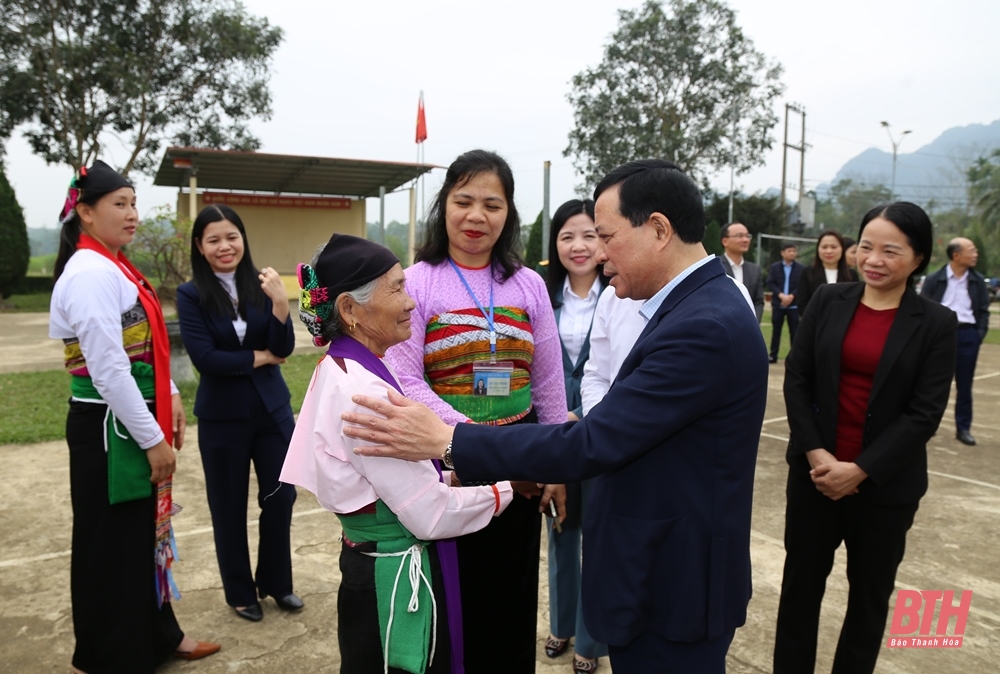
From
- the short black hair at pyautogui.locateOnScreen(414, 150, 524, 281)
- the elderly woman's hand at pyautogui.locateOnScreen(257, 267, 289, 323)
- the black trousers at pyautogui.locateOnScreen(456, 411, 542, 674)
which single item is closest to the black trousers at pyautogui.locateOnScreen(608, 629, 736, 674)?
the black trousers at pyautogui.locateOnScreen(456, 411, 542, 674)

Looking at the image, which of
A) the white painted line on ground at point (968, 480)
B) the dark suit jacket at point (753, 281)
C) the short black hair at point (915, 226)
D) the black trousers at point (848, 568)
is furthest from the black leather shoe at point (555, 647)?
the dark suit jacket at point (753, 281)

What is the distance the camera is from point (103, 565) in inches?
108

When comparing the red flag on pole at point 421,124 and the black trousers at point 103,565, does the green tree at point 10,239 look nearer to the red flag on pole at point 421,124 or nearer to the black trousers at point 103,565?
the red flag on pole at point 421,124

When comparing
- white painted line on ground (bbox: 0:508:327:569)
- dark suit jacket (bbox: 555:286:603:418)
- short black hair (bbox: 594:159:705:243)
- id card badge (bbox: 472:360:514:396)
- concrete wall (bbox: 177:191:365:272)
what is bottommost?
white painted line on ground (bbox: 0:508:327:569)

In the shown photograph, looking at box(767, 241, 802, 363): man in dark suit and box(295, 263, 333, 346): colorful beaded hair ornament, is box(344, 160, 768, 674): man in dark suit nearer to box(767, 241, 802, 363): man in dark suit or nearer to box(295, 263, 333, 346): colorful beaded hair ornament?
box(295, 263, 333, 346): colorful beaded hair ornament

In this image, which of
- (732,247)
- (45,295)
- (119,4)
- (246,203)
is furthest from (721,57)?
(45,295)

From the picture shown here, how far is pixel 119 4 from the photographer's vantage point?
1941 cm

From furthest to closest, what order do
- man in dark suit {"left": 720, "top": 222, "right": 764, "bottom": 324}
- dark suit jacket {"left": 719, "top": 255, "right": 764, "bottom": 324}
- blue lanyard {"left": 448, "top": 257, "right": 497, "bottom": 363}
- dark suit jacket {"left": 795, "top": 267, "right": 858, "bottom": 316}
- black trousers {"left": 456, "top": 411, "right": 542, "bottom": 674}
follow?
dark suit jacket {"left": 719, "top": 255, "right": 764, "bottom": 324} → dark suit jacket {"left": 795, "top": 267, "right": 858, "bottom": 316} → man in dark suit {"left": 720, "top": 222, "right": 764, "bottom": 324} → blue lanyard {"left": 448, "top": 257, "right": 497, "bottom": 363} → black trousers {"left": 456, "top": 411, "right": 542, "bottom": 674}

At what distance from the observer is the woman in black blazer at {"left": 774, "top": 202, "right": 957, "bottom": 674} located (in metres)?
2.56

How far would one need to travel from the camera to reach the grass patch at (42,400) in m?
6.48

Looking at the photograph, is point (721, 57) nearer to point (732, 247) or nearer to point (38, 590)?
point (732, 247)

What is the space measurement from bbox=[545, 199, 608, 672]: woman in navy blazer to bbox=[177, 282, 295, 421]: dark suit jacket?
1.30 m

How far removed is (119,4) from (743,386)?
74.1 feet

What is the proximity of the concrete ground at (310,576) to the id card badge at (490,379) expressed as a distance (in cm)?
67
